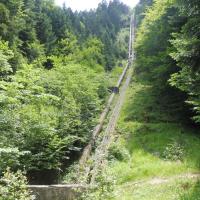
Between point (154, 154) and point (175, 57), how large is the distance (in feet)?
22.9

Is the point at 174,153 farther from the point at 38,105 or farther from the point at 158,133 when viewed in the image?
the point at 38,105

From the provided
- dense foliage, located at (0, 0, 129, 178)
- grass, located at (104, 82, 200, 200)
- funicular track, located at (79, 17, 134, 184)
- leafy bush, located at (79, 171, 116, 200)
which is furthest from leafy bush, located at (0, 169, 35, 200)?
grass, located at (104, 82, 200, 200)

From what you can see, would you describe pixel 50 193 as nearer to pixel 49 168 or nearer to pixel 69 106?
pixel 49 168

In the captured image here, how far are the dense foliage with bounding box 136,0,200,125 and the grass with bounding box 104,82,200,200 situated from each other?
131cm

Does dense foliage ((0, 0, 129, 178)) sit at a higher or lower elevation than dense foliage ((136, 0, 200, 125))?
lower

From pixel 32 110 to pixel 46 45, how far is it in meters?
33.3

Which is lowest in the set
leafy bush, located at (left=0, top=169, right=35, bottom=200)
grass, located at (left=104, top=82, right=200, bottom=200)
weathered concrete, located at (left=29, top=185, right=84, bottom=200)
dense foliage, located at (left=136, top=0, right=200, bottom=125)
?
weathered concrete, located at (left=29, top=185, right=84, bottom=200)

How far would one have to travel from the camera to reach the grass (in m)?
14.9

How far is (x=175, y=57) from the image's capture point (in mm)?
16547

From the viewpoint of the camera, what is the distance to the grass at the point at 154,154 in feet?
49.0

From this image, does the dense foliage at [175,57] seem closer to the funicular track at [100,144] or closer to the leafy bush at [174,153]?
the leafy bush at [174,153]

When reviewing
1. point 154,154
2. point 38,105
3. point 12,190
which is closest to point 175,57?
point 154,154

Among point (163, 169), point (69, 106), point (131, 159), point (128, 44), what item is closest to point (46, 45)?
point (69, 106)

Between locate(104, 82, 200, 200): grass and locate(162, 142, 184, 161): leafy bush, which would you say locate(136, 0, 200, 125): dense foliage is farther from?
locate(162, 142, 184, 161): leafy bush
